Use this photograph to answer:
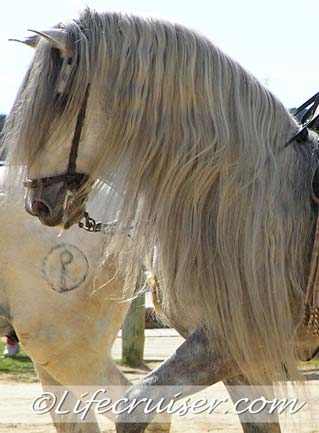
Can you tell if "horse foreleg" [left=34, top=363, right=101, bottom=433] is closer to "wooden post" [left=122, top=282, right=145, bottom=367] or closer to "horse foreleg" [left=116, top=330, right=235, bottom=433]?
"horse foreleg" [left=116, top=330, right=235, bottom=433]

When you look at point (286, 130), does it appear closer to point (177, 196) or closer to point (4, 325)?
point (177, 196)

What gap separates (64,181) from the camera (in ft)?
11.5

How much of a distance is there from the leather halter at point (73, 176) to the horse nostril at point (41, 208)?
0.21ft

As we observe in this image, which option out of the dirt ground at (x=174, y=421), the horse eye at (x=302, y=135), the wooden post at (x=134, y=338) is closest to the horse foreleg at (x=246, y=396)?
the horse eye at (x=302, y=135)

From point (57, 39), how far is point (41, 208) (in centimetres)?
60

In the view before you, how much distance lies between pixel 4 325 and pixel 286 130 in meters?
2.30

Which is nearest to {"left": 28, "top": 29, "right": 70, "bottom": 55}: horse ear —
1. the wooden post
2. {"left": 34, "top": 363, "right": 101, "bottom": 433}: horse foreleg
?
{"left": 34, "top": 363, "right": 101, "bottom": 433}: horse foreleg

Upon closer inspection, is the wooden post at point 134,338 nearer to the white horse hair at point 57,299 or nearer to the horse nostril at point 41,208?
the white horse hair at point 57,299

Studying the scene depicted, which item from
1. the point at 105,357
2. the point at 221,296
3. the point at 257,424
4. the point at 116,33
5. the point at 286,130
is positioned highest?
the point at 116,33

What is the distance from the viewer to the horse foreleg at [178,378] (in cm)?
341

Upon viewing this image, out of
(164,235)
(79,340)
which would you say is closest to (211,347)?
(164,235)

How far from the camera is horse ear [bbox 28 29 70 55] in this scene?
3.44 meters

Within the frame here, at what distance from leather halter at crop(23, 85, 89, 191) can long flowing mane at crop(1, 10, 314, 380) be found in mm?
35

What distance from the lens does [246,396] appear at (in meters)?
4.00
